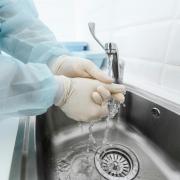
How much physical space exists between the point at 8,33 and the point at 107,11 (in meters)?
0.52

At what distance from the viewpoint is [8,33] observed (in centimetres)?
62

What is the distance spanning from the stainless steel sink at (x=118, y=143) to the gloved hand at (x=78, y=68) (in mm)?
171

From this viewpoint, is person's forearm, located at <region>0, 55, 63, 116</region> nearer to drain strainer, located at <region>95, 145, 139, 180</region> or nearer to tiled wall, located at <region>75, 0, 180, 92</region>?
drain strainer, located at <region>95, 145, 139, 180</region>

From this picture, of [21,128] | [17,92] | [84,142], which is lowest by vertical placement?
[84,142]

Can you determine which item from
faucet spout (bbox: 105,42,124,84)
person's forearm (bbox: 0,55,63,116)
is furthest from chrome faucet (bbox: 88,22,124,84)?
person's forearm (bbox: 0,55,63,116)

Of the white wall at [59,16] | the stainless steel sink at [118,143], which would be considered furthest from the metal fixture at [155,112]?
the white wall at [59,16]

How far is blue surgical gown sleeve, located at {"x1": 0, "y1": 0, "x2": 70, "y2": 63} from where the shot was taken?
579 mm

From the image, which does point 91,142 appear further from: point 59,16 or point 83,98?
point 59,16

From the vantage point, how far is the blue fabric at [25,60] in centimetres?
34

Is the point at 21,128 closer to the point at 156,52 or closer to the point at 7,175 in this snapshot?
the point at 7,175

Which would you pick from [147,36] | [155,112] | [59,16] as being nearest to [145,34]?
[147,36]

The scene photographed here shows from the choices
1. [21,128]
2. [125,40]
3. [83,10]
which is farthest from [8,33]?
[83,10]

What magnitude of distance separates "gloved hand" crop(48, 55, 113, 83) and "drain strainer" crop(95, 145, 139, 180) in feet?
0.85

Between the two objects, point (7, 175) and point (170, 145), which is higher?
point (7, 175)
